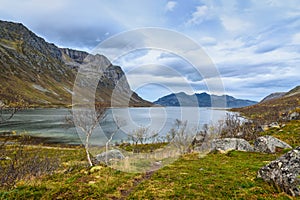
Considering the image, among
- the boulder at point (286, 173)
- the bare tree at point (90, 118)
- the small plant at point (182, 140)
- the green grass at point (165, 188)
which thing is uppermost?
the bare tree at point (90, 118)

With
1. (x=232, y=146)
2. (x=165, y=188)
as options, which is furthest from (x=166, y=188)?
(x=232, y=146)

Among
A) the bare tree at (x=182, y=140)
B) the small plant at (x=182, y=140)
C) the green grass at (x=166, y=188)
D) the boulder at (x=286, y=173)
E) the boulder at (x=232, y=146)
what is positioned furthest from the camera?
the bare tree at (x=182, y=140)

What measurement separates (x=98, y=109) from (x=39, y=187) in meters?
18.0

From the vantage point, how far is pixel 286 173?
11.6 metres

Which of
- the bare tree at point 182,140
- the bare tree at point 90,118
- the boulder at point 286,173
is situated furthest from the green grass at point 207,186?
the bare tree at point 182,140

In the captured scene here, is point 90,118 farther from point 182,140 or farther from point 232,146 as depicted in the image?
point 182,140

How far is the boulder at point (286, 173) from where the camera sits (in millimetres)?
10875

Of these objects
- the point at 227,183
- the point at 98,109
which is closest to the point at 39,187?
the point at 227,183

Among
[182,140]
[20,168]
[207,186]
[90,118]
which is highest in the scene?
[90,118]

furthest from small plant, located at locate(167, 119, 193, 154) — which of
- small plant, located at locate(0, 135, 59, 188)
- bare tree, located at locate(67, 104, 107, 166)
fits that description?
small plant, located at locate(0, 135, 59, 188)

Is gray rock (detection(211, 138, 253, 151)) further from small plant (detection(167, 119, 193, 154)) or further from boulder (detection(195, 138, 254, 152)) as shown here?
small plant (detection(167, 119, 193, 154))

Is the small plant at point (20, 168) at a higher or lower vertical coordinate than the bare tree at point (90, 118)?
lower

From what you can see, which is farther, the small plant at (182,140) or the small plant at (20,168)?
the small plant at (182,140)

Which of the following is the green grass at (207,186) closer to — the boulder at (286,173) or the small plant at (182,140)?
the boulder at (286,173)
